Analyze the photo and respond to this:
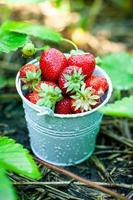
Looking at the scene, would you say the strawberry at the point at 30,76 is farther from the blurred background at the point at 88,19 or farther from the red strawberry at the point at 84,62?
the blurred background at the point at 88,19

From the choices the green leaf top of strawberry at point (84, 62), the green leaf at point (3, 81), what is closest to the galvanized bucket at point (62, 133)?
the green leaf top of strawberry at point (84, 62)

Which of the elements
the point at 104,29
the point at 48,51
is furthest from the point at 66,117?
the point at 104,29

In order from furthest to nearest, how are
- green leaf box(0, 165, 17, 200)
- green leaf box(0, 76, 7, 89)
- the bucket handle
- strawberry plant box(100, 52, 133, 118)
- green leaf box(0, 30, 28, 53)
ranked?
1. green leaf box(0, 76, 7, 89)
2. strawberry plant box(100, 52, 133, 118)
3. green leaf box(0, 30, 28, 53)
4. the bucket handle
5. green leaf box(0, 165, 17, 200)

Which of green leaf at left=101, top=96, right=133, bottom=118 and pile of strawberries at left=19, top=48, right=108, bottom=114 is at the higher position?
green leaf at left=101, top=96, right=133, bottom=118

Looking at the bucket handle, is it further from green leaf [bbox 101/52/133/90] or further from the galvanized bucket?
green leaf [bbox 101/52/133/90]

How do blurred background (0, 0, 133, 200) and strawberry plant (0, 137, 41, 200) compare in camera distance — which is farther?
blurred background (0, 0, 133, 200)

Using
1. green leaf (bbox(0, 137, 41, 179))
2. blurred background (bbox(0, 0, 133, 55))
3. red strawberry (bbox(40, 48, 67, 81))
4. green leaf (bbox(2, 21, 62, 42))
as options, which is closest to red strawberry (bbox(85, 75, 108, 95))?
red strawberry (bbox(40, 48, 67, 81))

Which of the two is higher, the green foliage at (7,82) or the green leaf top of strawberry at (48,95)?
the green leaf top of strawberry at (48,95)
